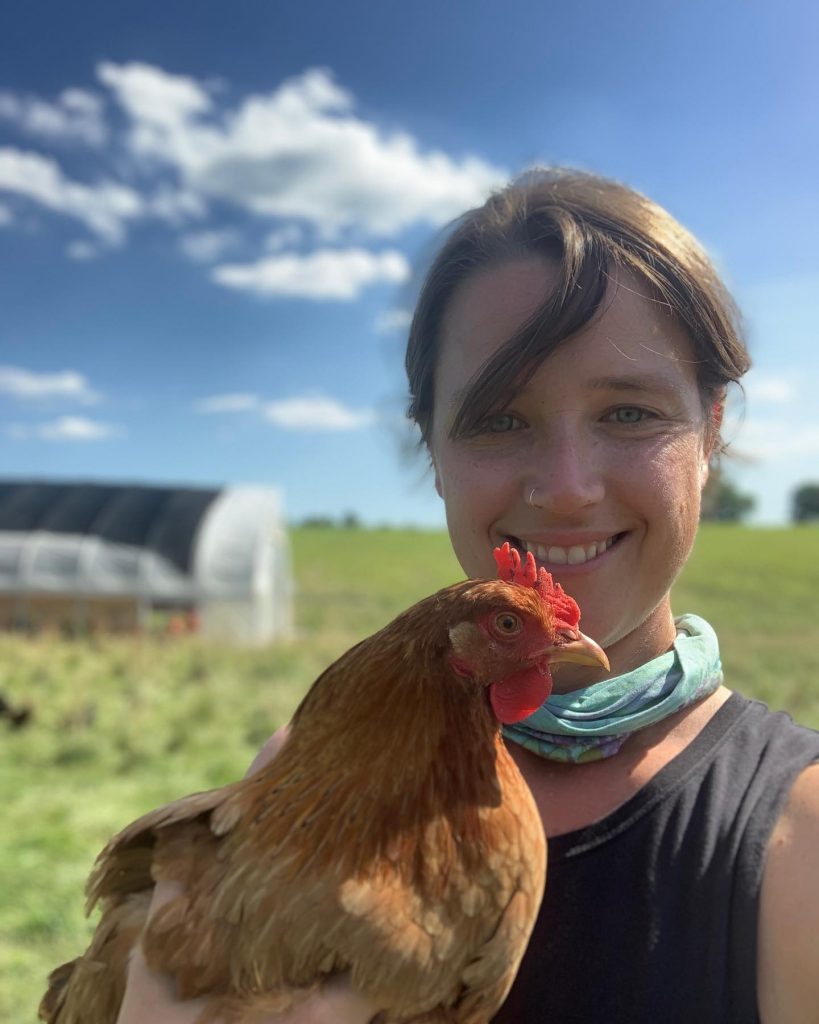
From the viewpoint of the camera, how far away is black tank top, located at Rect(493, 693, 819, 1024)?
3.99ft

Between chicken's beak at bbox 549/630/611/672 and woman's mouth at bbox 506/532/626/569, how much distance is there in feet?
0.50

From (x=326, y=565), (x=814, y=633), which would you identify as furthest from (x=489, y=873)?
(x=326, y=565)

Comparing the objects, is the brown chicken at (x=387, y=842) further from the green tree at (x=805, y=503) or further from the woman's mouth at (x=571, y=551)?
the green tree at (x=805, y=503)

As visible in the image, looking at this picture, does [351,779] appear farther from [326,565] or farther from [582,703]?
[326,565]

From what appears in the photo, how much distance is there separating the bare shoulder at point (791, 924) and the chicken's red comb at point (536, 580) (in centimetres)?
49

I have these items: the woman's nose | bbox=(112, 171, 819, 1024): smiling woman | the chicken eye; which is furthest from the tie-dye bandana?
the woman's nose

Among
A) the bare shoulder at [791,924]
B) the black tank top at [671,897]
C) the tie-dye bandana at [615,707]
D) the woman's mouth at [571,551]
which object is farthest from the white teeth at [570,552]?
the bare shoulder at [791,924]

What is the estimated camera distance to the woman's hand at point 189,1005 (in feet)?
3.90

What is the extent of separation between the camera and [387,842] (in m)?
1.27

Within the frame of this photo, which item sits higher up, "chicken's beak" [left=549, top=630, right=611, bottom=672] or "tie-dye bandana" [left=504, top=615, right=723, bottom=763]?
"chicken's beak" [left=549, top=630, right=611, bottom=672]

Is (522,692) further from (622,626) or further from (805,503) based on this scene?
(805,503)

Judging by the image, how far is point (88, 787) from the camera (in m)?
6.02

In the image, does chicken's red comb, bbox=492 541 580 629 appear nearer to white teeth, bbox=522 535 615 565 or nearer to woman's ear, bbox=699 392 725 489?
white teeth, bbox=522 535 615 565

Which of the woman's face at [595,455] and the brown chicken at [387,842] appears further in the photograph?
the woman's face at [595,455]
